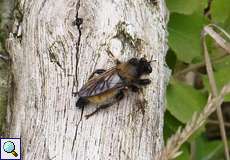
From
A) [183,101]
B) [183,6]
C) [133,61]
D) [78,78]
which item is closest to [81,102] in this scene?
[78,78]

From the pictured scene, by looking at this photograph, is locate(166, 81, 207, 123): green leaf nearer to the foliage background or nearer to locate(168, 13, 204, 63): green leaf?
the foliage background

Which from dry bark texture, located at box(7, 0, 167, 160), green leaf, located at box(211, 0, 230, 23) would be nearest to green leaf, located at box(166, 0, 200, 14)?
green leaf, located at box(211, 0, 230, 23)

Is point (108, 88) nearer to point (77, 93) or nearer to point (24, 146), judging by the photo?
point (77, 93)

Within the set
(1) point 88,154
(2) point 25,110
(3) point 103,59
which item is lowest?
(1) point 88,154

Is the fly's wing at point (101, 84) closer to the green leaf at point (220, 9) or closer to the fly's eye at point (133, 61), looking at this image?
the fly's eye at point (133, 61)

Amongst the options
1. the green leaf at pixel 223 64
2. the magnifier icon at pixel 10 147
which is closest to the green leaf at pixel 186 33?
the green leaf at pixel 223 64

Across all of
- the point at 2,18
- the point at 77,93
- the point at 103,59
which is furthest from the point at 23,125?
the point at 2,18

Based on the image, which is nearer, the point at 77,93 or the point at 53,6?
the point at 77,93

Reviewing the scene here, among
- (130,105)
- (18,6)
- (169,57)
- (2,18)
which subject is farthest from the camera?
(169,57)
